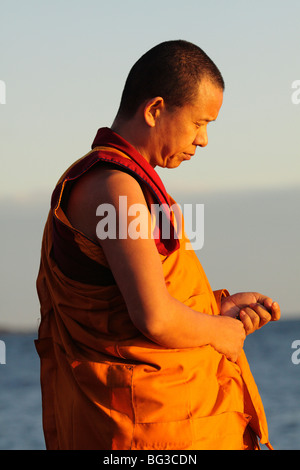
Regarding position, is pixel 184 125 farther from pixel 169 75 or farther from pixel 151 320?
pixel 151 320

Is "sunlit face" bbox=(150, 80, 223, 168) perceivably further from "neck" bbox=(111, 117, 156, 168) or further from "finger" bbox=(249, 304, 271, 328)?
"finger" bbox=(249, 304, 271, 328)

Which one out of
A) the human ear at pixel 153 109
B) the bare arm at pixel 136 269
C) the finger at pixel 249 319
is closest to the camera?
the bare arm at pixel 136 269

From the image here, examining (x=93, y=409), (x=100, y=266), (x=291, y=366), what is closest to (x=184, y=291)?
(x=100, y=266)

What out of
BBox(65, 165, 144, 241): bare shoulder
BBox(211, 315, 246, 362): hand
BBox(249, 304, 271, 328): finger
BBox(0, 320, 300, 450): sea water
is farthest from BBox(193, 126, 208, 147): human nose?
BBox(0, 320, 300, 450): sea water

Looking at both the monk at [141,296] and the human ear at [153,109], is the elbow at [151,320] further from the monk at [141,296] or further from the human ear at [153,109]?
the human ear at [153,109]

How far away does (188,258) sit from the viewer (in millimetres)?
3121

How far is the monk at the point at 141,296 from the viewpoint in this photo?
2.72 meters

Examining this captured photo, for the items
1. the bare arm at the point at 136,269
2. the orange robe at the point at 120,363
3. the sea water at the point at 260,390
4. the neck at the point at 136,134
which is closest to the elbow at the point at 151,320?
the bare arm at the point at 136,269

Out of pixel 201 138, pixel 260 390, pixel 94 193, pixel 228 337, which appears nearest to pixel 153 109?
pixel 201 138

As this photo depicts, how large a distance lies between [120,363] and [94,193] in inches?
25.2

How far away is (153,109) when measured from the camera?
2.96m

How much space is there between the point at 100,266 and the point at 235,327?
665 mm

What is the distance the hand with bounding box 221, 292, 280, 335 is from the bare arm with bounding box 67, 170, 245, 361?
48 cm
